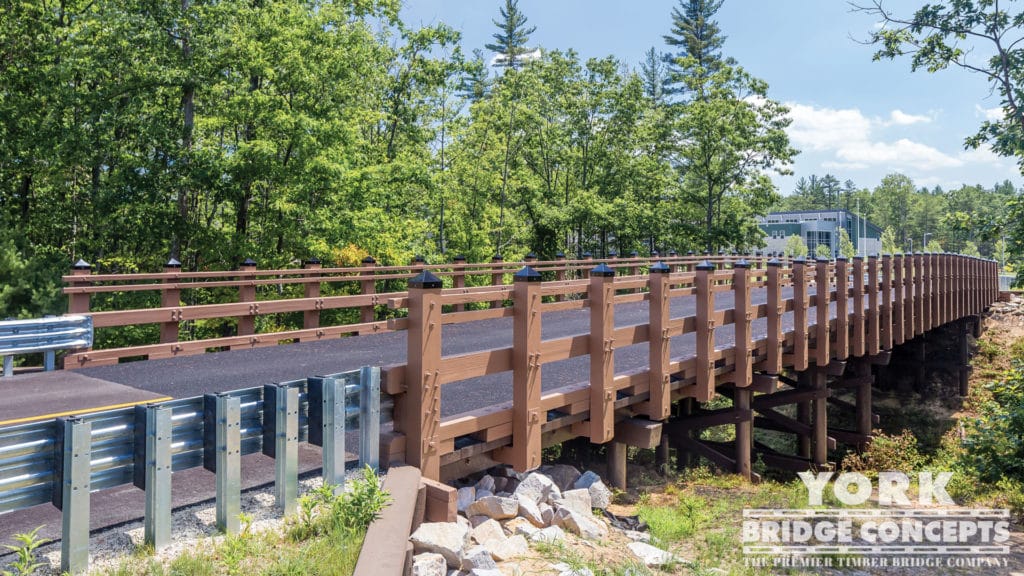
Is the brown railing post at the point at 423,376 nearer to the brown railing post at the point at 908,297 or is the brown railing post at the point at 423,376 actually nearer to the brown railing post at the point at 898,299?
the brown railing post at the point at 898,299

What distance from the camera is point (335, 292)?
69.9 ft

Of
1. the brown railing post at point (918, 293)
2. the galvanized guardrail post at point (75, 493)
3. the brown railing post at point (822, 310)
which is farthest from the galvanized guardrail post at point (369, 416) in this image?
the brown railing post at point (918, 293)

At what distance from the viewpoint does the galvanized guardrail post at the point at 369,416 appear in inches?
190

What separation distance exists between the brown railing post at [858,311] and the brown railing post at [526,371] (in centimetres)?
912

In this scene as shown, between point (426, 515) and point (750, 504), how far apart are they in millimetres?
4597

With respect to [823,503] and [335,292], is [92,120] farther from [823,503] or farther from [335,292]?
[823,503]

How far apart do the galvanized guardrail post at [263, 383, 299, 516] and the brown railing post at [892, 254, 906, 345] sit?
48.5 feet

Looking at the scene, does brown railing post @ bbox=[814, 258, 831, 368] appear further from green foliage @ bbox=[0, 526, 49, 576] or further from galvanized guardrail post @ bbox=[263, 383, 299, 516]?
green foliage @ bbox=[0, 526, 49, 576]

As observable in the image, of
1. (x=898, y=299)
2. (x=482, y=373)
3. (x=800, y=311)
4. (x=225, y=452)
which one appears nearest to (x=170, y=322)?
(x=482, y=373)

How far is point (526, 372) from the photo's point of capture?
5.82 m

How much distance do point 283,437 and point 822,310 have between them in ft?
31.5

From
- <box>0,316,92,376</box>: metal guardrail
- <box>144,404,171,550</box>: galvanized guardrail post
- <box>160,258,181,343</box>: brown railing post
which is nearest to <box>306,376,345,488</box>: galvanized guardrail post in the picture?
<box>144,404,171,550</box>: galvanized guardrail post

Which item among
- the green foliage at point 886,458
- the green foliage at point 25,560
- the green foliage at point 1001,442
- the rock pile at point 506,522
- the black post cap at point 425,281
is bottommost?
the green foliage at point 886,458

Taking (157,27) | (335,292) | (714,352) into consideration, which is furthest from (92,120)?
(714,352)
